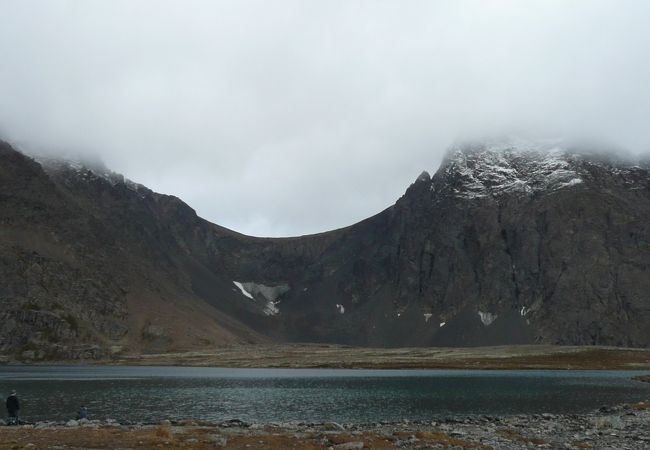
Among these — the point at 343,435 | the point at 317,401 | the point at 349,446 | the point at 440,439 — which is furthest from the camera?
the point at 317,401

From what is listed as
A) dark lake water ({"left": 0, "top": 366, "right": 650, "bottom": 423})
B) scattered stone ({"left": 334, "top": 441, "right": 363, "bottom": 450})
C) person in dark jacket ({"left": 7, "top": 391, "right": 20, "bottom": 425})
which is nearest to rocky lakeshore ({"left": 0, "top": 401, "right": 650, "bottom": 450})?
scattered stone ({"left": 334, "top": 441, "right": 363, "bottom": 450})

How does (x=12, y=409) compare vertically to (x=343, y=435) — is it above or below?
above

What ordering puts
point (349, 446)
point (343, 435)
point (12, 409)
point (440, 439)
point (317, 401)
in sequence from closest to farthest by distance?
point (349, 446)
point (440, 439)
point (343, 435)
point (12, 409)
point (317, 401)

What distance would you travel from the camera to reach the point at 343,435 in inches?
1711

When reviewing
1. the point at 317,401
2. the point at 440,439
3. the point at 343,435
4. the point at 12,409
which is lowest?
the point at 317,401

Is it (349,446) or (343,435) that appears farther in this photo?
(343,435)

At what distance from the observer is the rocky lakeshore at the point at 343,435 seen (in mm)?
38216

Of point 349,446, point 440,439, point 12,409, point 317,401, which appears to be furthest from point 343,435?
point 317,401

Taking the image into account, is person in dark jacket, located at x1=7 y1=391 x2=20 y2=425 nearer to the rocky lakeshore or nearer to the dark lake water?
the rocky lakeshore

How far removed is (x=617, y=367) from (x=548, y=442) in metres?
167

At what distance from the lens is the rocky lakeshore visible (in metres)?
38.2

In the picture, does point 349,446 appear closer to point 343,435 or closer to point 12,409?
point 343,435

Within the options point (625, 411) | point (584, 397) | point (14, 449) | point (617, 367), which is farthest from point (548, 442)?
point (617, 367)

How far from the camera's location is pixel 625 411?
62750 millimetres
